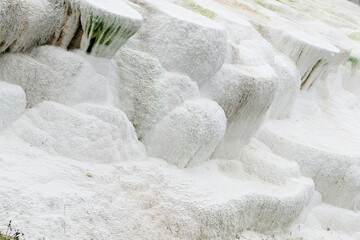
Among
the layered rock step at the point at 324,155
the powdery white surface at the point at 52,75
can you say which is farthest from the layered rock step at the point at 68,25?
the layered rock step at the point at 324,155

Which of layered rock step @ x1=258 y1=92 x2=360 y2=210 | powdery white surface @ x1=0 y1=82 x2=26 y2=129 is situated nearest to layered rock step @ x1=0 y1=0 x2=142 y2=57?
powdery white surface @ x1=0 y1=82 x2=26 y2=129

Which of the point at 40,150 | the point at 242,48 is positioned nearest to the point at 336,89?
the point at 242,48

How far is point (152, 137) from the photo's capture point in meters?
6.86

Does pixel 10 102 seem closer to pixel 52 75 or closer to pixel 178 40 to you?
pixel 52 75

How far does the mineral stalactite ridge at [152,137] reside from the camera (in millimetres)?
5316

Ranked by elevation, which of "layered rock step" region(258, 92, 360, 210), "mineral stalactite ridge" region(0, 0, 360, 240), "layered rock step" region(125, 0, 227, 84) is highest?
"layered rock step" region(125, 0, 227, 84)

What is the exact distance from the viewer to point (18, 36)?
18.3ft

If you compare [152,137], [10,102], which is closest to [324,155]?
[152,137]

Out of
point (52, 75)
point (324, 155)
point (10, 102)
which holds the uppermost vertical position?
point (52, 75)

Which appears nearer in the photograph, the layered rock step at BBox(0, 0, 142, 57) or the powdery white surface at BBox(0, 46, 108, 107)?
the layered rock step at BBox(0, 0, 142, 57)

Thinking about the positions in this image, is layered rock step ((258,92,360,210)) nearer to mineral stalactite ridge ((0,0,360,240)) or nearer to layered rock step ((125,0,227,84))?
mineral stalactite ridge ((0,0,360,240))

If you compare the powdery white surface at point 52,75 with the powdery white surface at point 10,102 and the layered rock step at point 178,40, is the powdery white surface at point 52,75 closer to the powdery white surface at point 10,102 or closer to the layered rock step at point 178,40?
the powdery white surface at point 10,102

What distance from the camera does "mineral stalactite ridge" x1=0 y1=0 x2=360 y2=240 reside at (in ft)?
17.4

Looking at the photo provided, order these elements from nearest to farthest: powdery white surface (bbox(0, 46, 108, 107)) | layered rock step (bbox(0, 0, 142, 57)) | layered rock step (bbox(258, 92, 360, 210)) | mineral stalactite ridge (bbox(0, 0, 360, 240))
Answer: mineral stalactite ridge (bbox(0, 0, 360, 240)) → layered rock step (bbox(0, 0, 142, 57)) → powdery white surface (bbox(0, 46, 108, 107)) → layered rock step (bbox(258, 92, 360, 210))
